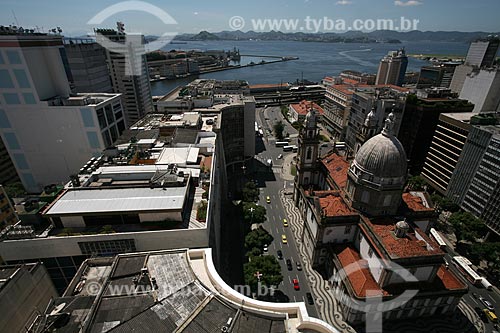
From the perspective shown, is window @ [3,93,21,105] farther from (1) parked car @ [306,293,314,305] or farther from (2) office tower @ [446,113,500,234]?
(2) office tower @ [446,113,500,234]

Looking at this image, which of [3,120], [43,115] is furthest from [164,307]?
[3,120]

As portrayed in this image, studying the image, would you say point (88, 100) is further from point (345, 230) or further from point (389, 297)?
point (389, 297)

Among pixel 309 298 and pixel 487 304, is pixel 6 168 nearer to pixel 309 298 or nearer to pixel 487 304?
pixel 309 298

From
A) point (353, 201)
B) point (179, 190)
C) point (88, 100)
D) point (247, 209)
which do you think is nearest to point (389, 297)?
point (353, 201)

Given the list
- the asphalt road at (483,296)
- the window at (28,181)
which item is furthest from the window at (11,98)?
the asphalt road at (483,296)

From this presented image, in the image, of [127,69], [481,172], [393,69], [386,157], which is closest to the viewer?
[386,157]

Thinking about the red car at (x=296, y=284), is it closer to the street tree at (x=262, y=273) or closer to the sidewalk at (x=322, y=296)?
the sidewalk at (x=322, y=296)
